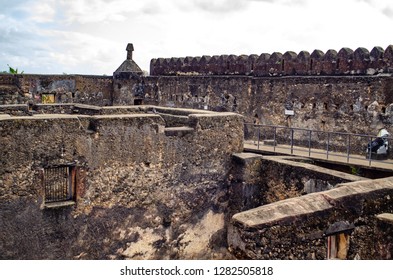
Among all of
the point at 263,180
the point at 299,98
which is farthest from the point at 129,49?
the point at 263,180

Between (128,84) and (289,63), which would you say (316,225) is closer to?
(289,63)

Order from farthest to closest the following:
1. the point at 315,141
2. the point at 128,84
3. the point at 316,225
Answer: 1. the point at 128,84
2. the point at 315,141
3. the point at 316,225

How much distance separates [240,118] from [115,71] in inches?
491

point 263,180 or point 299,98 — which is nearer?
point 263,180

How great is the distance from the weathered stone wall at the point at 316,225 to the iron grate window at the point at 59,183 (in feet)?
11.3

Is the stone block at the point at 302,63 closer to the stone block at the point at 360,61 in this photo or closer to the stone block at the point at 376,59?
the stone block at the point at 360,61

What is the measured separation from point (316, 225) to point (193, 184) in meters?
4.03

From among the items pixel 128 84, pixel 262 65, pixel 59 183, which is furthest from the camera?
pixel 128 84

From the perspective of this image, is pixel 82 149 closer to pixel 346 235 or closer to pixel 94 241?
pixel 94 241

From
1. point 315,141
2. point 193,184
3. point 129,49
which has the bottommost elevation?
point 193,184

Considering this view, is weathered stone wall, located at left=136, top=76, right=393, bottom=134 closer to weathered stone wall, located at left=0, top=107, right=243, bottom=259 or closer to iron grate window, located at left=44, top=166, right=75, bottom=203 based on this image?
weathered stone wall, located at left=0, top=107, right=243, bottom=259

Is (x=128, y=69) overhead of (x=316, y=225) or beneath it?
overhead

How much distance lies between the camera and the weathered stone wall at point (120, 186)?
7715 millimetres

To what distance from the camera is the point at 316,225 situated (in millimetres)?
6262
